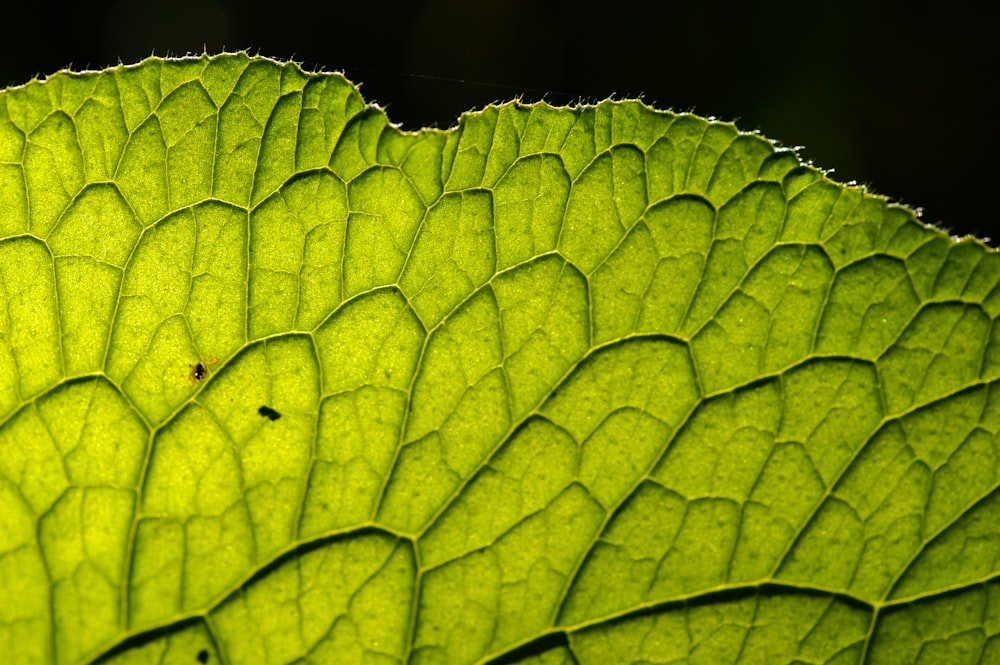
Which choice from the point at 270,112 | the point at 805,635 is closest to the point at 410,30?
the point at 270,112

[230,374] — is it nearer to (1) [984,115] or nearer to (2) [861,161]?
(2) [861,161]

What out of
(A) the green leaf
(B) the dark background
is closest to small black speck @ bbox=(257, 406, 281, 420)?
(A) the green leaf

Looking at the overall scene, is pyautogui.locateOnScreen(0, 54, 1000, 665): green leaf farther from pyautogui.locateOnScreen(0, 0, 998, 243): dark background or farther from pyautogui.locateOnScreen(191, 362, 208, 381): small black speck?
pyautogui.locateOnScreen(0, 0, 998, 243): dark background

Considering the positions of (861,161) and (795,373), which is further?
(861,161)

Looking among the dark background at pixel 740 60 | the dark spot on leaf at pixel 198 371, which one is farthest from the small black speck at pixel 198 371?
the dark background at pixel 740 60

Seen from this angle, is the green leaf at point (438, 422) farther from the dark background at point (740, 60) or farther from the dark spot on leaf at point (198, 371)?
the dark background at point (740, 60)

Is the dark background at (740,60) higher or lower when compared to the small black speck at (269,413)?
higher
